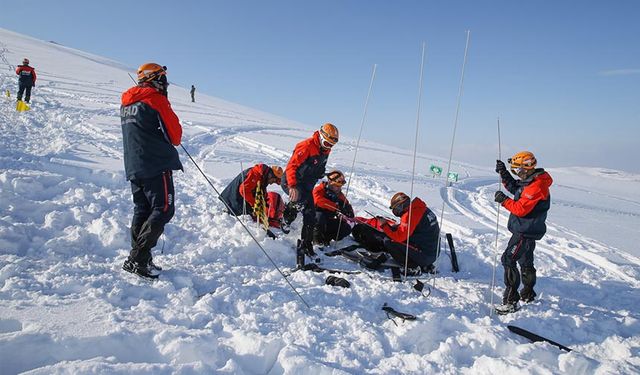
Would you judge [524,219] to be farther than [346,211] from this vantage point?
No

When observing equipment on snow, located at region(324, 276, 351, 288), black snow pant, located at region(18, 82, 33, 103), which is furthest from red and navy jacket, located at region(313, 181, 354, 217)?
black snow pant, located at region(18, 82, 33, 103)

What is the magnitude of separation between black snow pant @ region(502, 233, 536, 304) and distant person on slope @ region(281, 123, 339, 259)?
2.65m

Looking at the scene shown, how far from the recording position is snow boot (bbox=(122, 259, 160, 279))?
384 centimetres

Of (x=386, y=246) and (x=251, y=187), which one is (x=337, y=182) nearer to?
(x=251, y=187)

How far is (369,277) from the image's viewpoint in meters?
4.76

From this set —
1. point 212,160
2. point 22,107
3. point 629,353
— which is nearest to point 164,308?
point 629,353

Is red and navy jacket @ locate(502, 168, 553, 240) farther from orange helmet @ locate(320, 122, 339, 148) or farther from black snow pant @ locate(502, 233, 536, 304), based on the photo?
orange helmet @ locate(320, 122, 339, 148)

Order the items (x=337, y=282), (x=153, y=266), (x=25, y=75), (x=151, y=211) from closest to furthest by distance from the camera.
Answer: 1. (x=151, y=211)
2. (x=153, y=266)
3. (x=337, y=282)
4. (x=25, y=75)

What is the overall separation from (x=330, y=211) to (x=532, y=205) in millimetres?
3098

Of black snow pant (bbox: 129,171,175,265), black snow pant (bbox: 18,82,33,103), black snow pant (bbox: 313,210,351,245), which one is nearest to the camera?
black snow pant (bbox: 129,171,175,265)

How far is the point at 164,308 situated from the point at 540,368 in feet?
10.5

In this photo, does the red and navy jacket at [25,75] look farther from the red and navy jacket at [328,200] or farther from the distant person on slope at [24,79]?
the red and navy jacket at [328,200]

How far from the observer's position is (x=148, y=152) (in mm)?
3809

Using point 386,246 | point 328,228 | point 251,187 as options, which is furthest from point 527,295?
Result: point 251,187
